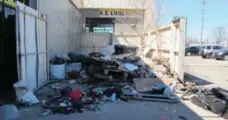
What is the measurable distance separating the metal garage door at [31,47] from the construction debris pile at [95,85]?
1.69 ft

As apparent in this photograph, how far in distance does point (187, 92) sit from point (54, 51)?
21.6 ft

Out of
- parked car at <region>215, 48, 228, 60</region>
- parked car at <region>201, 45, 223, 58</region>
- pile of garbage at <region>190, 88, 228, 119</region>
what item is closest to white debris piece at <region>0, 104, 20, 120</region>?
pile of garbage at <region>190, 88, 228, 119</region>

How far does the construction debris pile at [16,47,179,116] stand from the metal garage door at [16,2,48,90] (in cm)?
51

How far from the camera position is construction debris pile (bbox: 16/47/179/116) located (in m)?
6.67

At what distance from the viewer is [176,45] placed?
1048 cm

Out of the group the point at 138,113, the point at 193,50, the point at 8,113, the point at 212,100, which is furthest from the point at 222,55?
the point at 8,113

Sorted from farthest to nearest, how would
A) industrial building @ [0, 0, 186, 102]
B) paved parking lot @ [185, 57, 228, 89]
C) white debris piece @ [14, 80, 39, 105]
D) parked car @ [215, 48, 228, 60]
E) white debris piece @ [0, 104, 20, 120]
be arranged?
parked car @ [215, 48, 228, 60]
paved parking lot @ [185, 57, 228, 89]
industrial building @ [0, 0, 186, 102]
white debris piece @ [14, 80, 39, 105]
white debris piece @ [0, 104, 20, 120]

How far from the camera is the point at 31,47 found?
7746 mm

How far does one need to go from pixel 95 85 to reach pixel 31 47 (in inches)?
103

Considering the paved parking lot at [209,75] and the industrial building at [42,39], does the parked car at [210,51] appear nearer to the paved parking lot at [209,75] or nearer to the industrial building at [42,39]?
the industrial building at [42,39]

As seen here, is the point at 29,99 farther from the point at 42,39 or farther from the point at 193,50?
the point at 193,50

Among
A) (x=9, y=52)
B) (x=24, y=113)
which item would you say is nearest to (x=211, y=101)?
(x=24, y=113)

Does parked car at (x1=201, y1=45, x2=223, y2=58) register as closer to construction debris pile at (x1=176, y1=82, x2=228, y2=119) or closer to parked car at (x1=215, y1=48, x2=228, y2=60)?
parked car at (x1=215, y1=48, x2=228, y2=60)

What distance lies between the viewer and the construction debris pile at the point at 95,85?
667cm
